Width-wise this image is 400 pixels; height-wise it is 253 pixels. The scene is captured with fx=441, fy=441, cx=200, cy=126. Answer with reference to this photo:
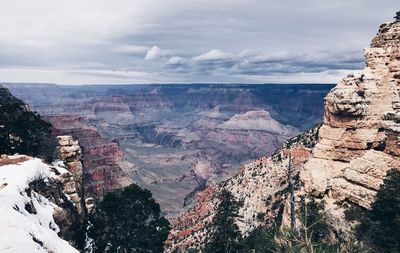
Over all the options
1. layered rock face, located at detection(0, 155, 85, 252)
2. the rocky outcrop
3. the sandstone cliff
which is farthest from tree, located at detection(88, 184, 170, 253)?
the rocky outcrop

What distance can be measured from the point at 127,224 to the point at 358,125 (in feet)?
90.0

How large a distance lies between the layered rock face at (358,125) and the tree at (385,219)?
3.30m

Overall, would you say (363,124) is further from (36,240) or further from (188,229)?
(188,229)

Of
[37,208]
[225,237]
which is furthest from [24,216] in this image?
[225,237]

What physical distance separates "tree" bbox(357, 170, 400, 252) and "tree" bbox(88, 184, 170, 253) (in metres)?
22.0

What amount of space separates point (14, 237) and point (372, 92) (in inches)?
1526

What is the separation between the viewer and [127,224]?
48438 mm

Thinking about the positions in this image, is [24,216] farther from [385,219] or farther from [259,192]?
[259,192]

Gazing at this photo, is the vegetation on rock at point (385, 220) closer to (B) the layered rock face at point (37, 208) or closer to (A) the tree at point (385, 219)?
(A) the tree at point (385, 219)

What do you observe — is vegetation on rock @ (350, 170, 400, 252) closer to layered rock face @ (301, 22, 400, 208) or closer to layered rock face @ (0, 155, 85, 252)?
layered rock face @ (301, 22, 400, 208)

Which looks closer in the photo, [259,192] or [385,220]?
[385,220]

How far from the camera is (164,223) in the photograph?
51281 mm

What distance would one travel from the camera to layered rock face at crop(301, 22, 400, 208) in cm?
4381

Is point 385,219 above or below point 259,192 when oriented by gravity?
above
